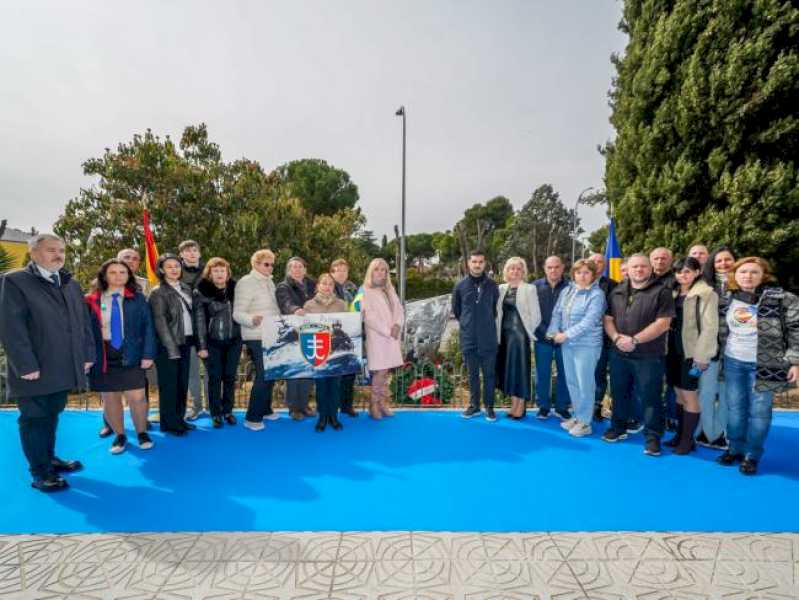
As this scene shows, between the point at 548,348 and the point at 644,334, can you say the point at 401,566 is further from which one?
the point at 548,348

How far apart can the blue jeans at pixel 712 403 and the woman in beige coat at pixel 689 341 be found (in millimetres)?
167

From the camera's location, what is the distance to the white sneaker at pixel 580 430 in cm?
473

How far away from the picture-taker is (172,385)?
4641 millimetres

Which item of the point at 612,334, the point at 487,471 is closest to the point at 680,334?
the point at 612,334

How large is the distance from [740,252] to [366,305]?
862 cm

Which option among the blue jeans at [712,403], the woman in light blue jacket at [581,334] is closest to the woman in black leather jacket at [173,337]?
the woman in light blue jacket at [581,334]

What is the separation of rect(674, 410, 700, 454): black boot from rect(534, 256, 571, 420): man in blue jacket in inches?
50.8

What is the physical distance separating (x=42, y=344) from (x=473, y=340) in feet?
13.4

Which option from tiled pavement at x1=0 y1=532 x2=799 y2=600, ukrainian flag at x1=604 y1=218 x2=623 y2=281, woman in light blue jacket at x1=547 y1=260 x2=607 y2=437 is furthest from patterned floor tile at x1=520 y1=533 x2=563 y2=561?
ukrainian flag at x1=604 y1=218 x2=623 y2=281

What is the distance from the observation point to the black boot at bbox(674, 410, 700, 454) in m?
4.22

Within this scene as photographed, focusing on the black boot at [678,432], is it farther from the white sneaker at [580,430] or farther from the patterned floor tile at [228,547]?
the patterned floor tile at [228,547]

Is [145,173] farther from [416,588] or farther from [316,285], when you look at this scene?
[416,588]

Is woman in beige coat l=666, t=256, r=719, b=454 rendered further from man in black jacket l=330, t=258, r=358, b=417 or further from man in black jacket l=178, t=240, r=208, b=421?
man in black jacket l=178, t=240, r=208, b=421

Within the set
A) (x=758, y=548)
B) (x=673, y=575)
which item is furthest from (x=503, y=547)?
(x=758, y=548)
